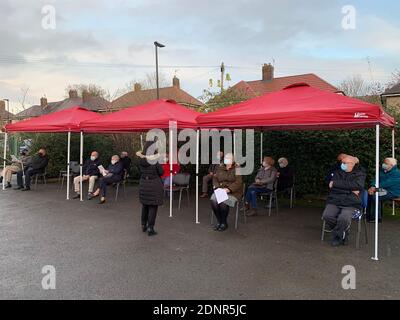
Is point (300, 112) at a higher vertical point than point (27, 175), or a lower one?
higher

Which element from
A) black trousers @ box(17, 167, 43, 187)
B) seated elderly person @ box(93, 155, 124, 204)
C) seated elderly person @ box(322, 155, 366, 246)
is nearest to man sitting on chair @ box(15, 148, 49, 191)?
black trousers @ box(17, 167, 43, 187)

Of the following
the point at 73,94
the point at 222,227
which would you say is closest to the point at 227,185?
the point at 222,227

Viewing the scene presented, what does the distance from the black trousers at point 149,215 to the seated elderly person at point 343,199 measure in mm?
2718

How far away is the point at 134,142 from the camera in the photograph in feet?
43.0

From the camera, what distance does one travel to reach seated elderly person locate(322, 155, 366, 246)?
200 inches

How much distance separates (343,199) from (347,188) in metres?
0.18

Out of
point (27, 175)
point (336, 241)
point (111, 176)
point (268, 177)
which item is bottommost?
point (336, 241)

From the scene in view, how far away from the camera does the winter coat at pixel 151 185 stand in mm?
5617

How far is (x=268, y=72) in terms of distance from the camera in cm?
3369

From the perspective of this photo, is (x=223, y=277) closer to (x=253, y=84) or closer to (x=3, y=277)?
(x=3, y=277)

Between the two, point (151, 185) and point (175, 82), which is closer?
point (151, 185)

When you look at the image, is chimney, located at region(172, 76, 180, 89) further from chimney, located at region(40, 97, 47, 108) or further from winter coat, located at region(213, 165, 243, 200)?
winter coat, located at region(213, 165, 243, 200)

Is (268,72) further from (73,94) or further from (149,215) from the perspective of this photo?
(149,215)
